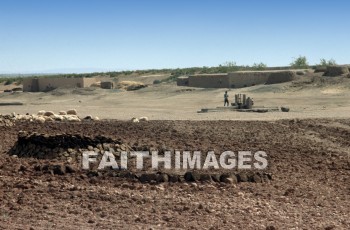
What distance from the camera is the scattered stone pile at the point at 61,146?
577 inches

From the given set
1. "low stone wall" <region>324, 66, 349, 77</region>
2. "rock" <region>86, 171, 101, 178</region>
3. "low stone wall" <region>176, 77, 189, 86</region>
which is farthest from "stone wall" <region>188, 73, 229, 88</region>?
"rock" <region>86, 171, 101, 178</region>

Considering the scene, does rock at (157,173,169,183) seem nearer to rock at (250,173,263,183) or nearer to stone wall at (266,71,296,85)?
rock at (250,173,263,183)

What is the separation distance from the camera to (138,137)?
18.7 meters

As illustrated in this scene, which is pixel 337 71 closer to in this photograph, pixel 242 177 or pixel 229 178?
pixel 242 177

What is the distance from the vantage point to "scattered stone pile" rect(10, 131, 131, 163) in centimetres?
1465

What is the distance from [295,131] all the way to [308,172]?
26.2 feet

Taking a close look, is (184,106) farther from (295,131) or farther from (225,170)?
(225,170)

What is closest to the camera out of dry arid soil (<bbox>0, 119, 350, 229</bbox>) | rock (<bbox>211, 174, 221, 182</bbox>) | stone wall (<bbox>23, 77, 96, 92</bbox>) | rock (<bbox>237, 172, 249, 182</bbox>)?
dry arid soil (<bbox>0, 119, 350, 229</bbox>)

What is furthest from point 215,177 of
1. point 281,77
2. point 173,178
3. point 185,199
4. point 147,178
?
point 281,77

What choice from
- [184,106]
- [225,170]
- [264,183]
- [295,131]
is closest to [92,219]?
[264,183]

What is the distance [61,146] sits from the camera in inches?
586

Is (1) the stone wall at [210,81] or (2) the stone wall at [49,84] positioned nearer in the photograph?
(1) the stone wall at [210,81]

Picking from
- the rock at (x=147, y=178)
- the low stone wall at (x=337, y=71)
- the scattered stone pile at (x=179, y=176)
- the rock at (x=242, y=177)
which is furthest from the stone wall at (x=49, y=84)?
the rock at (x=242, y=177)

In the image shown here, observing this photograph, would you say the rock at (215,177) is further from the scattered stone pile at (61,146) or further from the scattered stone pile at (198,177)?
the scattered stone pile at (61,146)
